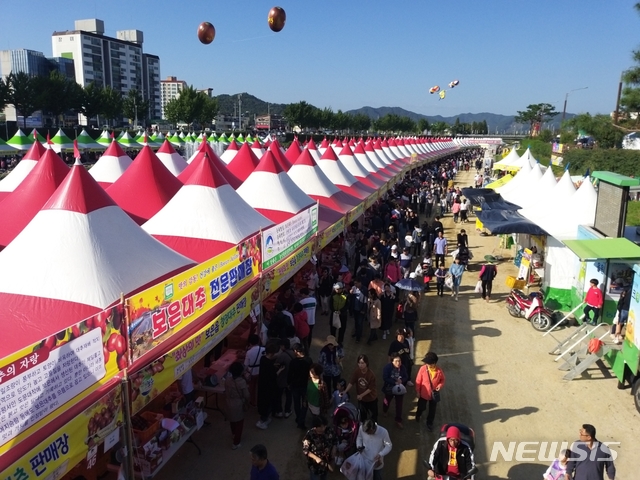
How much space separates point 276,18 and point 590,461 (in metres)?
10.8

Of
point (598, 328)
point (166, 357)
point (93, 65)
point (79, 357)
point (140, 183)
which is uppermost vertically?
point (93, 65)

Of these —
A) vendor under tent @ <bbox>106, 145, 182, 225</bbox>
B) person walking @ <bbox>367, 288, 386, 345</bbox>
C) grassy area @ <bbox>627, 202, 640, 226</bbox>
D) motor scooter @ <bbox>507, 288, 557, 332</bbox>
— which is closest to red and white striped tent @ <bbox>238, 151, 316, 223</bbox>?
vendor under tent @ <bbox>106, 145, 182, 225</bbox>

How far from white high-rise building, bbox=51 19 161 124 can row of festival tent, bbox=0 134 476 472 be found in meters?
89.8

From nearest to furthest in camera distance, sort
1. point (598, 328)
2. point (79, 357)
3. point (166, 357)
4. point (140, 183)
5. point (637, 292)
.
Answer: point (79, 357), point (166, 357), point (637, 292), point (598, 328), point (140, 183)

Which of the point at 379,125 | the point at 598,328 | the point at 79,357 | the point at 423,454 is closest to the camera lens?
the point at 79,357

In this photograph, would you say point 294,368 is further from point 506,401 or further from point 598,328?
point 598,328

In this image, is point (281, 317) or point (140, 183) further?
point (140, 183)

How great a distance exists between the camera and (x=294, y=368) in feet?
19.7

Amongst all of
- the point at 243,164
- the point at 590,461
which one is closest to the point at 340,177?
the point at 243,164

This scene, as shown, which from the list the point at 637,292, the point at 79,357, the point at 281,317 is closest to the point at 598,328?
the point at 637,292

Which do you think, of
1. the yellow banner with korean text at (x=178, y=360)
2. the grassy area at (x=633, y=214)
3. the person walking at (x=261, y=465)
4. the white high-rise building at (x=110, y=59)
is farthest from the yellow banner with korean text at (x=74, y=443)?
the white high-rise building at (x=110, y=59)

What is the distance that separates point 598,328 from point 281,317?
5519 mm

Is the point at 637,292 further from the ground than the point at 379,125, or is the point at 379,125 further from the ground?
Result: the point at 379,125

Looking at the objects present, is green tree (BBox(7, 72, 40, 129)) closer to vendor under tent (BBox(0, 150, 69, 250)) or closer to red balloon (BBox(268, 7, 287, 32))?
red balloon (BBox(268, 7, 287, 32))
